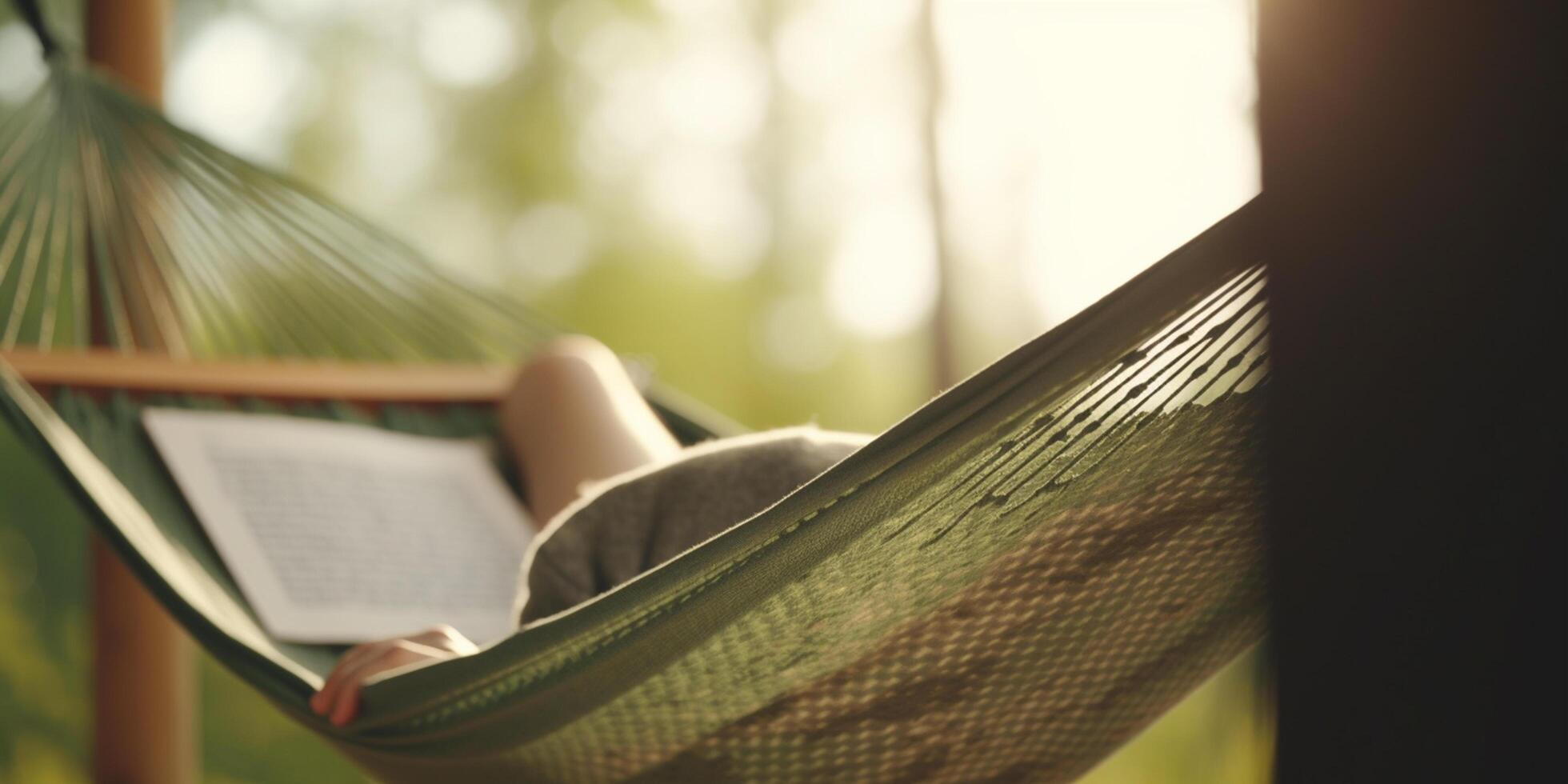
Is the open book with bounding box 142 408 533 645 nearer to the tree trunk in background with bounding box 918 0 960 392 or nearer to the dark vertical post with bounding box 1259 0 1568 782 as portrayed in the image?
the dark vertical post with bounding box 1259 0 1568 782

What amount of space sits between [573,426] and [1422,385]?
1005mm

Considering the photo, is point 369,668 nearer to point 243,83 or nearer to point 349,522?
point 349,522

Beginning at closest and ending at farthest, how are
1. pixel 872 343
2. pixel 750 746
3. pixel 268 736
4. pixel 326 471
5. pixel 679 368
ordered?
pixel 750 746 → pixel 326 471 → pixel 268 736 → pixel 679 368 → pixel 872 343

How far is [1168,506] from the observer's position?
2.27 feet

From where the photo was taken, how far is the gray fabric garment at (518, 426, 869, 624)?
0.90 meters

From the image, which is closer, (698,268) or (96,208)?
(96,208)

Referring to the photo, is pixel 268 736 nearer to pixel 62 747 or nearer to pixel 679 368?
pixel 62 747

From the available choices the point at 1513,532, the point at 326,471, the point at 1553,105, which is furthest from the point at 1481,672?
the point at 326,471

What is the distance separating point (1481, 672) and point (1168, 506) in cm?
24

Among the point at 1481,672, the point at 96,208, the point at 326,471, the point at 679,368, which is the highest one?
the point at 679,368

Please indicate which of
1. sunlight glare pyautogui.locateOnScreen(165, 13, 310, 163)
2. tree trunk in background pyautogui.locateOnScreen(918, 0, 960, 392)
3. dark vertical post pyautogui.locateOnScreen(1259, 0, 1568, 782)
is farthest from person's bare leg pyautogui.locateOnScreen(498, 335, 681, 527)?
sunlight glare pyautogui.locateOnScreen(165, 13, 310, 163)

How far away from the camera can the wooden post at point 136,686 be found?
4.76 feet

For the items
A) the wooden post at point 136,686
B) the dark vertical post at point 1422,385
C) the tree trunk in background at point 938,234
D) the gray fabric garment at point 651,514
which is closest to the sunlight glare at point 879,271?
the tree trunk in background at point 938,234

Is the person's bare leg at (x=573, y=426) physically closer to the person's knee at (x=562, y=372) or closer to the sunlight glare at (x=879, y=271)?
the person's knee at (x=562, y=372)
